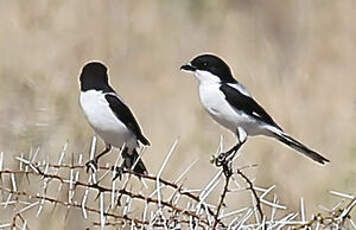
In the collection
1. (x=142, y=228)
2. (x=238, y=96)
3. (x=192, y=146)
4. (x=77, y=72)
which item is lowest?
(x=142, y=228)

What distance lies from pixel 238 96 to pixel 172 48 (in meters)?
2.25

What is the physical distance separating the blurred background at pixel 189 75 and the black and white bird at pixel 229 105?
183 cm

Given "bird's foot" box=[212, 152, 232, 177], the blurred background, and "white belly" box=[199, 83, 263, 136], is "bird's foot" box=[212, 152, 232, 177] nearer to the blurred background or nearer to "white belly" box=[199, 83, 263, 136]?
"white belly" box=[199, 83, 263, 136]

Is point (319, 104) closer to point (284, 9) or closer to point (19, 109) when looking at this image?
point (284, 9)

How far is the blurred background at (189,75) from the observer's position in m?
4.41

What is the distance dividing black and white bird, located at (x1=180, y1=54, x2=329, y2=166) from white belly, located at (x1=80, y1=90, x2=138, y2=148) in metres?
0.23

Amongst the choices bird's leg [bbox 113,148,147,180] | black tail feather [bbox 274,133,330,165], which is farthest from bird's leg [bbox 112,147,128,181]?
black tail feather [bbox 274,133,330,165]

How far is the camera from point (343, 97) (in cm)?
463

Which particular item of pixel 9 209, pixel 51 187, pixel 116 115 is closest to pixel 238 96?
pixel 116 115

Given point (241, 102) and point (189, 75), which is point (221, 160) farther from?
point (189, 75)

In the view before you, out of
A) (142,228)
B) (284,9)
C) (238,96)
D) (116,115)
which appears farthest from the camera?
(284,9)

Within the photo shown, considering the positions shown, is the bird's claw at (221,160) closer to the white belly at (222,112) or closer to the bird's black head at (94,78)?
the white belly at (222,112)

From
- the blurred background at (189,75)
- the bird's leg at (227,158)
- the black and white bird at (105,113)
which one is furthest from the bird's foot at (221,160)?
the blurred background at (189,75)

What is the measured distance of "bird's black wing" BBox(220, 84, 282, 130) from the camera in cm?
243
